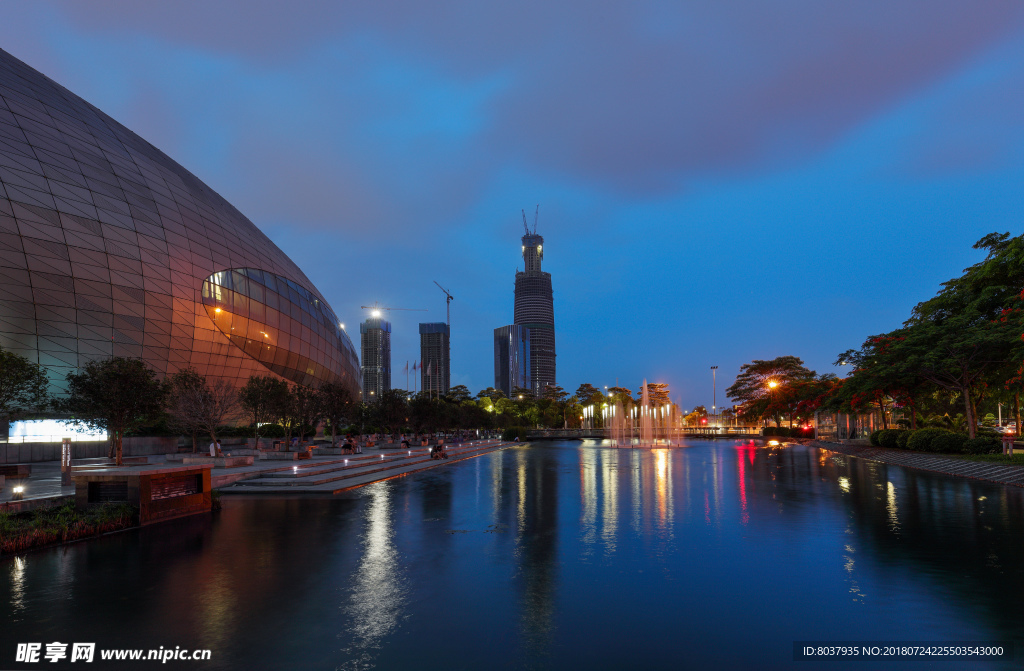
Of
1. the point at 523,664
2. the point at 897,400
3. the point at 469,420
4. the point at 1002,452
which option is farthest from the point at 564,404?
the point at 523,664

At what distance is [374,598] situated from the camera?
838 cm

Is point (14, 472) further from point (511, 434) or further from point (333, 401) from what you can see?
point (511, 434)

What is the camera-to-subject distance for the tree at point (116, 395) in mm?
23172

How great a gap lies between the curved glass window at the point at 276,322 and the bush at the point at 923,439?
48.4 metres

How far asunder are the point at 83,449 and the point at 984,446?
53.9 m

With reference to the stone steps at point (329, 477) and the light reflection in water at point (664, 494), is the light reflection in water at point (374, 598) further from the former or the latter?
the stone steps at point (329, 477)

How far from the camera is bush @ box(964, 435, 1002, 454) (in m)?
30.6

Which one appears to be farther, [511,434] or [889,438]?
[511,434]

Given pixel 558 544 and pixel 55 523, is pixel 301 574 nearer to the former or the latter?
pixel 558 544

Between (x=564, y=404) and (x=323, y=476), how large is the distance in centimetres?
9912

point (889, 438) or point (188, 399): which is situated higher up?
point (188, 399)

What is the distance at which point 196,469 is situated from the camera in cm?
1747

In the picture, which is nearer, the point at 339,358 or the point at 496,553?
the point at 496,553

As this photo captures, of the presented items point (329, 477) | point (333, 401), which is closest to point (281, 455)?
point (329, 477)
